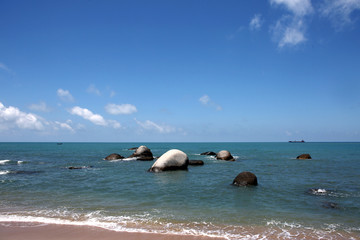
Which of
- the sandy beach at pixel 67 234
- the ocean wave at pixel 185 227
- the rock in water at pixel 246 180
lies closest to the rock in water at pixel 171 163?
the rock in water at pixel 246 180

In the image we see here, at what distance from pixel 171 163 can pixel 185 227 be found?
1588cm

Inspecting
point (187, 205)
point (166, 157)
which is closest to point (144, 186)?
point (187, 205)

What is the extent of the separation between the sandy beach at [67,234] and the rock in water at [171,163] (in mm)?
15347

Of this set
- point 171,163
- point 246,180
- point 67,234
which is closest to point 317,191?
point 246,180

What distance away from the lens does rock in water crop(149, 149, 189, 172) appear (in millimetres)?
24328

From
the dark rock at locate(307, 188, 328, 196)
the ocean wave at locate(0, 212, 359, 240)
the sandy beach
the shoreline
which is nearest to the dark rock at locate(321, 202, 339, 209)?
the dark rock at locate(307, 188, 328, 196)

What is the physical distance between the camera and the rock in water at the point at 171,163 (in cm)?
2433

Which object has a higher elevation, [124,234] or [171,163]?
[171,163]

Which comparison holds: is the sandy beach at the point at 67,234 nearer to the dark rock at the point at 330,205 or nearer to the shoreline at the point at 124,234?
the shoreline at the point at 124,234

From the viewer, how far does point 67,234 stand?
8.30 meters

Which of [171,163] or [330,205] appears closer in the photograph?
[330,205]

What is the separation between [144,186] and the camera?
16688mm

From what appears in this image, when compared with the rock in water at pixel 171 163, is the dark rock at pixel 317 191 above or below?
below

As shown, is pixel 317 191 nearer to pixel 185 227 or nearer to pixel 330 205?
pixel 330 205
